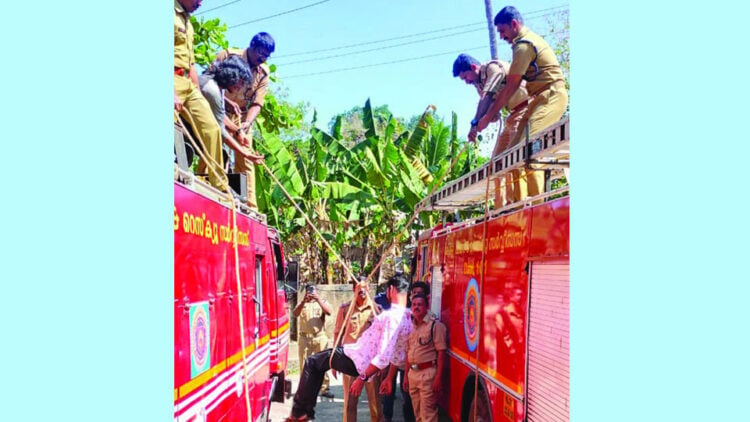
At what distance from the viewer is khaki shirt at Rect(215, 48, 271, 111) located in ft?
11.2

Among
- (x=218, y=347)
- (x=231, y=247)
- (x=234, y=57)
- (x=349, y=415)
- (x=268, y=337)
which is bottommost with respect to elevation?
(x=349, y=415)

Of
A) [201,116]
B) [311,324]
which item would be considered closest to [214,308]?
[201,116]

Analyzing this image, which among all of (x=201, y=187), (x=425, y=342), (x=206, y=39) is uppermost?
(x=206, y=39)

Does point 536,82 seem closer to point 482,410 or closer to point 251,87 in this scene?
point 251,87

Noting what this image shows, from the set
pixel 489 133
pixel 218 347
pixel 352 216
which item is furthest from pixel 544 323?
pixel 352 216

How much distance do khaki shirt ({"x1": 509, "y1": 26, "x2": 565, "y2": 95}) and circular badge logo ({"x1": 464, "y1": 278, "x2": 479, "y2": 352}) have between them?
137 cm

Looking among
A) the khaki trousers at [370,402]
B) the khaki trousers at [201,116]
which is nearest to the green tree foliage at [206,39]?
the khaki trousers at [201,116]

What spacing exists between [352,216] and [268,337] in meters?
1.20

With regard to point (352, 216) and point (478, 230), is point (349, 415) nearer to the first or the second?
point (478, 230)

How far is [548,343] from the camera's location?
301 cm

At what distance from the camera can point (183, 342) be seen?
8.96 ft

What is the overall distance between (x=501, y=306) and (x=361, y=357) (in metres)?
0.84

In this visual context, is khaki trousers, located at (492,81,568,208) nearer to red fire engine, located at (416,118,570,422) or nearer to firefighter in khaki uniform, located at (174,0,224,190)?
red fire engine, located at (416,118,570,422)

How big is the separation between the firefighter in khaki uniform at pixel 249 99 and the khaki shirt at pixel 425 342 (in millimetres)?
1510
